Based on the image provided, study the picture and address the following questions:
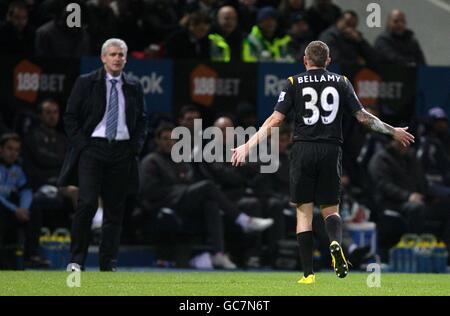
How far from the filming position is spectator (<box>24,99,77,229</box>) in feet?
55.0

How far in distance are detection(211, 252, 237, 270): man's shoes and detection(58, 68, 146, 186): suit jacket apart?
3424 millimetres

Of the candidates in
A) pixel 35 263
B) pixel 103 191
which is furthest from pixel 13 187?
pixel 103 191

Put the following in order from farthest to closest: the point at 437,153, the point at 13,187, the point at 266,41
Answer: the point at 266,41 < the point at 437,153 < the point at 13,187

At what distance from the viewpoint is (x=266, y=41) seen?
18750mm

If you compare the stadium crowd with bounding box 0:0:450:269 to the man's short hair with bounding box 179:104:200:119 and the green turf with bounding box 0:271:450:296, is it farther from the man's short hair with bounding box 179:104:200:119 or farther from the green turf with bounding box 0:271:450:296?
the green turf with bounding box 0:271:450:296

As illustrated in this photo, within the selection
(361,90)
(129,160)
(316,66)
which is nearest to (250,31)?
(361,90)

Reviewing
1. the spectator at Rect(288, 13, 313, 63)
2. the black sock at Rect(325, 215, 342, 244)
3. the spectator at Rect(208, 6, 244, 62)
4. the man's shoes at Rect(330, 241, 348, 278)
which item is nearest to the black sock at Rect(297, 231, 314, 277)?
the black sock at Rect(325, 215, 342, 244)

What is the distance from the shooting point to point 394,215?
17.8 m

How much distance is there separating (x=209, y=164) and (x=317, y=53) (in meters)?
6.08

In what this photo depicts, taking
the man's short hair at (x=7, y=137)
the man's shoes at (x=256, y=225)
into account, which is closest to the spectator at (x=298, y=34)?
the man's shoes at (x=256, y=225)

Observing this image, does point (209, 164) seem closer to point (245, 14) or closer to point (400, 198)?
point (400, 198)

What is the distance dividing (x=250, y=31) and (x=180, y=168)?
303 centimetres

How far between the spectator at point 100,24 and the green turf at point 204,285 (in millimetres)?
4971

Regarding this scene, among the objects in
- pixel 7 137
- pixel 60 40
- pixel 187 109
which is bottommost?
pixel 7 137
